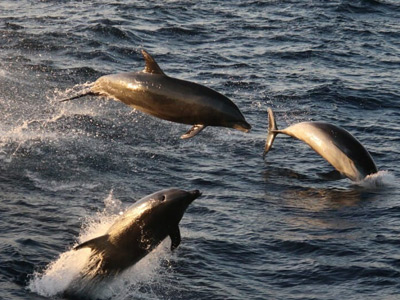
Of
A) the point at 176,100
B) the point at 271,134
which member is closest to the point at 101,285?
the point at 176,100

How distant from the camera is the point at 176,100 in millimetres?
10914

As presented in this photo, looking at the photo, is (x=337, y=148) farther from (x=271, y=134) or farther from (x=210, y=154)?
(x=210, y=154)

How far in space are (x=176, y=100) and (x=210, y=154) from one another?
7.00m

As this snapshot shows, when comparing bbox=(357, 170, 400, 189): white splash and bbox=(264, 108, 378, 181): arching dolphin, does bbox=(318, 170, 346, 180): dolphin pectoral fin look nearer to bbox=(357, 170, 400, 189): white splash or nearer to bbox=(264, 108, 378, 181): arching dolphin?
bbox=(264, 108, 378, 181): arching dolphin

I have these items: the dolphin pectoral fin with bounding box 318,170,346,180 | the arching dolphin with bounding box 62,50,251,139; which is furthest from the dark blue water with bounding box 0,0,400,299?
the arching dolphin with bounding box 62,50,251,139

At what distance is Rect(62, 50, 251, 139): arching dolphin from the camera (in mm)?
10914

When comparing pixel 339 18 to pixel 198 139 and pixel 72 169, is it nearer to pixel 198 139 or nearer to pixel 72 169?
pixel 198 139

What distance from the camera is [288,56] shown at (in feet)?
85.1

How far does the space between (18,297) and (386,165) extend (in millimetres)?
9014

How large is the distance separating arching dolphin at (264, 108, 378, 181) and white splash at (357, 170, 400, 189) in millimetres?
87

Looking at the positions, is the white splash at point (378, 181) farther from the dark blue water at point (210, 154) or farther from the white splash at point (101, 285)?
the white splash at point (101, 285)

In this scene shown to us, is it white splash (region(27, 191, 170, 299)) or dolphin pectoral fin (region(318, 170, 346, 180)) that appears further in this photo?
dolphin pectoral fin (region(318, 170, 346, 180))

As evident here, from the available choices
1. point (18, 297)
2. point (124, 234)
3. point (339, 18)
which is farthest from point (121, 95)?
point (339, 18)

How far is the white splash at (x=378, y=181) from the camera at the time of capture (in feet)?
53.7
